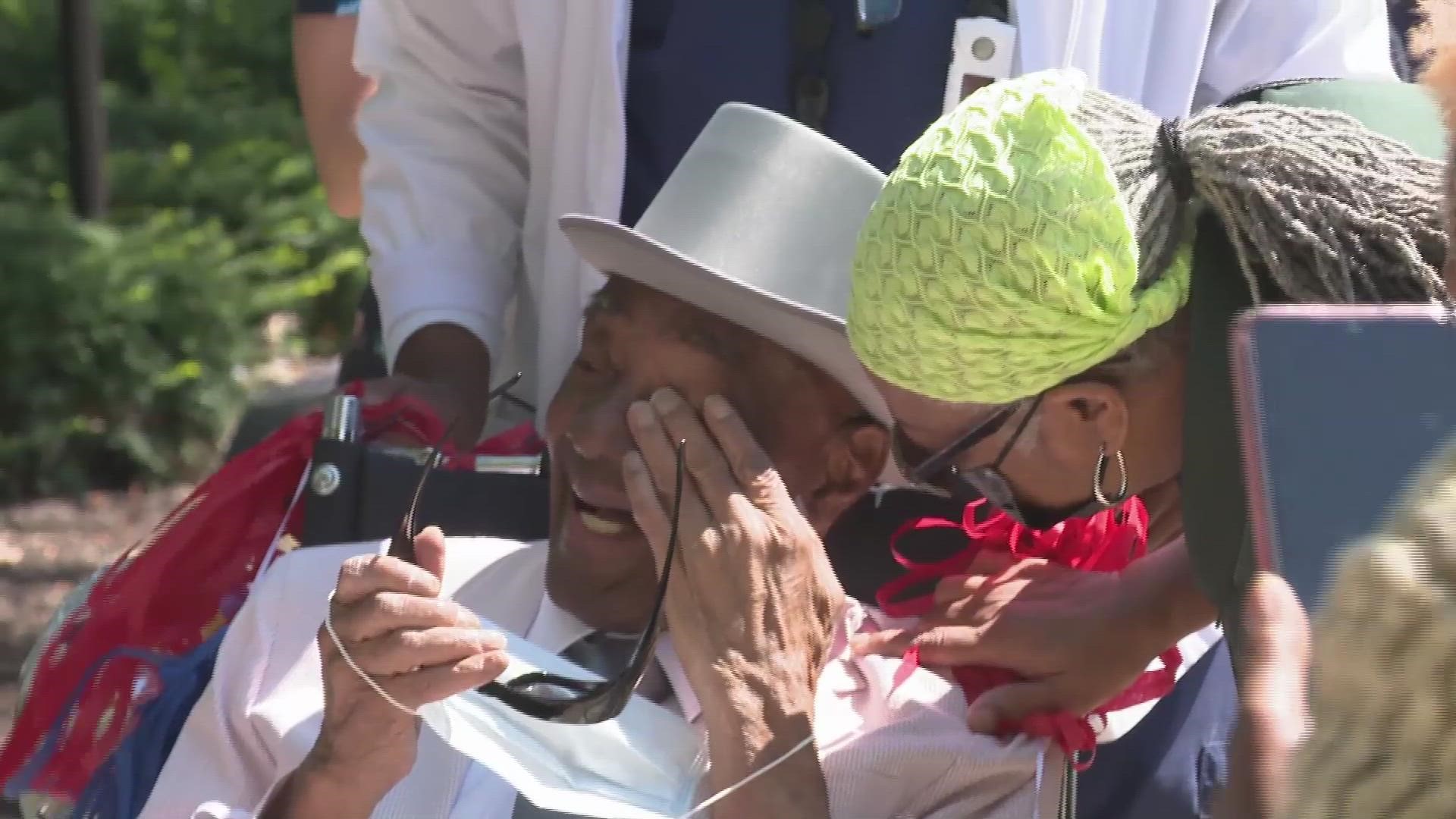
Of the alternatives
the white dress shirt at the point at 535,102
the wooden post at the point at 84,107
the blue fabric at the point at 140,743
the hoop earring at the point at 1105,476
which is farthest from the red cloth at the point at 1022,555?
the wooden post at the point at 84,107

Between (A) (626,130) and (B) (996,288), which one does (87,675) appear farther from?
(B) (996,288)

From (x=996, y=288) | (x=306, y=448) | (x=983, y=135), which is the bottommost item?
(x=306, y=448)

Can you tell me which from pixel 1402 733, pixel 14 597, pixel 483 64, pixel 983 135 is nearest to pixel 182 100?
pixel 14 597

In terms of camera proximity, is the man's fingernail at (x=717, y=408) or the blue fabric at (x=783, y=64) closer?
the man's fingernail at (x=717, y=408)

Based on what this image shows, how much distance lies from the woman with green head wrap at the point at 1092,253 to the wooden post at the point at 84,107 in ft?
14.7

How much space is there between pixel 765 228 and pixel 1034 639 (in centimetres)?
59

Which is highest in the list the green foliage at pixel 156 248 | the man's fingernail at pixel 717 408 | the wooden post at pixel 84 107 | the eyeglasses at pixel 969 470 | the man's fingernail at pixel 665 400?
the eyeglasses at pixel 969 470

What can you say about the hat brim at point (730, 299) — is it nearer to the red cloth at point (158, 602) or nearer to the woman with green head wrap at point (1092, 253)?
the woman with green head wrap at point (1092, 253)

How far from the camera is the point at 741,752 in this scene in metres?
2.05

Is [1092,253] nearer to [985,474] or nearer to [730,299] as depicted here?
[985,474]

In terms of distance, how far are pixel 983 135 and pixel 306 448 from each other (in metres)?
1.20

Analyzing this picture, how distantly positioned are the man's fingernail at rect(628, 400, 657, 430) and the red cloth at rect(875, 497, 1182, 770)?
0.38 meters

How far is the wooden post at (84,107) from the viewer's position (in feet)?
18.9

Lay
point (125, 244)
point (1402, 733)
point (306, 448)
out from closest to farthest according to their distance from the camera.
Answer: point (1402, 733)
point (306, 448)
point (125, 244)
